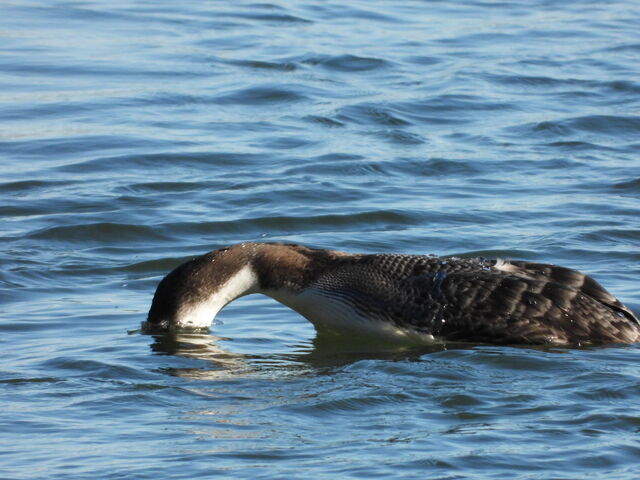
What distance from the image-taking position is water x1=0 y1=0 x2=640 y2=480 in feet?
20.1

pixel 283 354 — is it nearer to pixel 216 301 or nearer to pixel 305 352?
pixel 305 352

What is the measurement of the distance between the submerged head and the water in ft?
0.49

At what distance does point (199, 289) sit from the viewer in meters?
8.23

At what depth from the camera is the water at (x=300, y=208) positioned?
20.1 ft

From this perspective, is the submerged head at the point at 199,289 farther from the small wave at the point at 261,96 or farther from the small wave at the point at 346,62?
the small wave at the point at 346,62

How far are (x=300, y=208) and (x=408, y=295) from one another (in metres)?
3.40

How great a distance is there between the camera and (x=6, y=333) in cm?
810

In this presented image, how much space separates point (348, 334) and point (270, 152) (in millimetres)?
4864

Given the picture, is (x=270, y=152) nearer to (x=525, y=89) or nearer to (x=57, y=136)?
(x=57, y=136)

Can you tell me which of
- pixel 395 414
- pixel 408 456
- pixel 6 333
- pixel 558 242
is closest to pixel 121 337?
pixel 6 333

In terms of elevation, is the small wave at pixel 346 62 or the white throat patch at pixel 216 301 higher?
the small wave at pixel 346 62

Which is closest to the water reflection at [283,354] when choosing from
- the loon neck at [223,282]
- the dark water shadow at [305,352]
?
the dark water shadow at [305,352]

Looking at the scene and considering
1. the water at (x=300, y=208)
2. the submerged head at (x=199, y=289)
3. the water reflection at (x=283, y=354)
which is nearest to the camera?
the water at (x=300, y=208)

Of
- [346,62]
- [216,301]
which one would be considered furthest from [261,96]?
[216,301]
